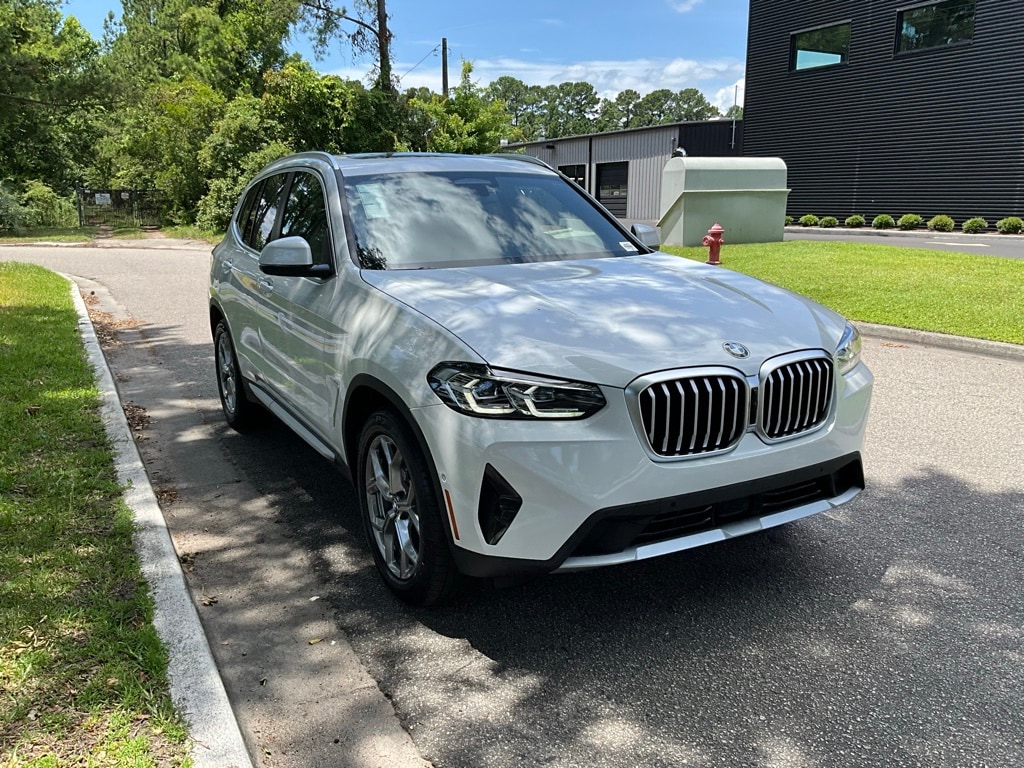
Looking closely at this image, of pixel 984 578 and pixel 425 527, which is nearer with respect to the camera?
pixel 425 527

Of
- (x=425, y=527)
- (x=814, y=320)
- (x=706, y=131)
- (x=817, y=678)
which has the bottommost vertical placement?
(x=817, y=678)

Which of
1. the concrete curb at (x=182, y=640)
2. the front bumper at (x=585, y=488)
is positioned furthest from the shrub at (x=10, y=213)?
the front bumper at (x=585, y=488)

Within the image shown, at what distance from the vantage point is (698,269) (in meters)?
4.16

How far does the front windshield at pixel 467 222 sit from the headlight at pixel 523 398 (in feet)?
3.95

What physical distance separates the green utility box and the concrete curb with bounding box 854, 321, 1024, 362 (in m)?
9.66

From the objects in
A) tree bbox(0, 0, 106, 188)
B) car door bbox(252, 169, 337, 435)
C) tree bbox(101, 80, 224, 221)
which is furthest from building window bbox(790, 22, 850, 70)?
car door bbox(252, 169, 337, 435)

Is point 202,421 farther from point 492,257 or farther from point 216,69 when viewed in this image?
point 216,69

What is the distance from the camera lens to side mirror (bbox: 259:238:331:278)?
12.5 ft

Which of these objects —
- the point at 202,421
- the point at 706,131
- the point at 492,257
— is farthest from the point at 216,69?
the point at 492,257

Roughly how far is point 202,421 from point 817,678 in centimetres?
495

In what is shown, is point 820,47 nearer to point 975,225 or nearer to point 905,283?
point 975,225

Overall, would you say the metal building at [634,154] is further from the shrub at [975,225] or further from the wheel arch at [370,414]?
the wheel arch at [370,414]

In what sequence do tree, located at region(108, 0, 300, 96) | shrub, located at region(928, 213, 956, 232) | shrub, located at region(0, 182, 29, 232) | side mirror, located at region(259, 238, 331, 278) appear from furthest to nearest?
tree, located at region(108, 0, 300, 96) → shrub, located at region(0, 182, 29, 232) → shrub, located at region(928, 213, 956, 232) → side mirror, located at region(259, 238, 331, 278)

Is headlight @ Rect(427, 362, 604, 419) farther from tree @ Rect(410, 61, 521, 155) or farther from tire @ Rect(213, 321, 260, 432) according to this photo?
tree @ Rect(410, 61, 521, 155)
